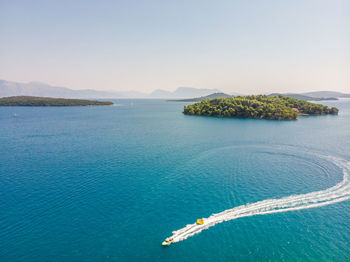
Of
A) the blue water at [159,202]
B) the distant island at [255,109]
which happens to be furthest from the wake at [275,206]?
the distant island at [255,109]

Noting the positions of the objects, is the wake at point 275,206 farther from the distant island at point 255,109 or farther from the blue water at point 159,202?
the distant island at point 255,109

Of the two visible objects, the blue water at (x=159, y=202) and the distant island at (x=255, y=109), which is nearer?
the blue water at (x=159, y=202)

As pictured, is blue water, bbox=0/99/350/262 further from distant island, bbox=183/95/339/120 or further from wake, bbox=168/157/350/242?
distant island, bbox=183/95/339/120

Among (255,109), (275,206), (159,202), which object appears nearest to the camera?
(275,206)

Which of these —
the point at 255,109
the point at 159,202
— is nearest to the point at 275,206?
the point at 159,202

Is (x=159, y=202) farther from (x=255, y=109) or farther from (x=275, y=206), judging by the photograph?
(x=255, y=109)

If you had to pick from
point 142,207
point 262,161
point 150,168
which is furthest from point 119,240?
point 262,161

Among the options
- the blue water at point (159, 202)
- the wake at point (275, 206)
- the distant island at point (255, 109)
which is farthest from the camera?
the distant island at point (255, 109)
